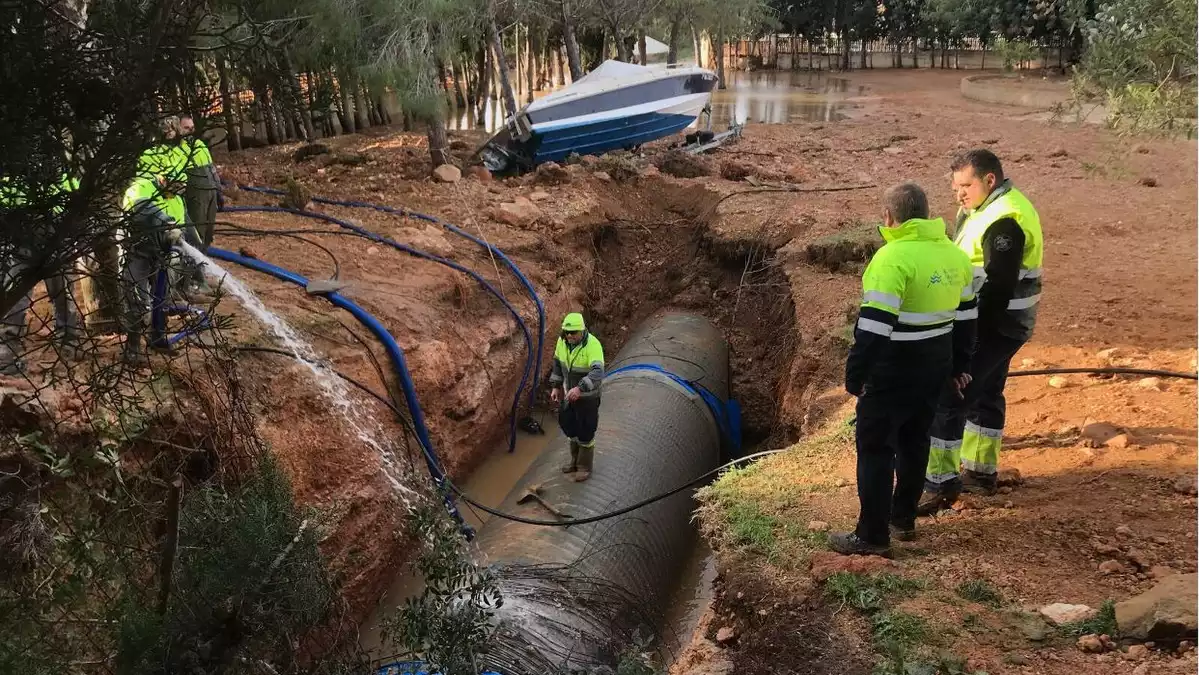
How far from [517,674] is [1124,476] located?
3547 mm

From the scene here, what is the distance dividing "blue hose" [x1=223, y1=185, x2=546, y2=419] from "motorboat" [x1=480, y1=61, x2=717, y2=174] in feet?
12.3

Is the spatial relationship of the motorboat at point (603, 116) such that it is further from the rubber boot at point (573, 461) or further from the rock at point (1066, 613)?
the rock at point (1066, 613)

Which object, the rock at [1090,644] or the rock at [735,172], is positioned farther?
the rock at [735,172]

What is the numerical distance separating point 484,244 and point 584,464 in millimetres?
4913

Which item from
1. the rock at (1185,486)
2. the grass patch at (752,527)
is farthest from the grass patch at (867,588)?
the rock at (1185,486)

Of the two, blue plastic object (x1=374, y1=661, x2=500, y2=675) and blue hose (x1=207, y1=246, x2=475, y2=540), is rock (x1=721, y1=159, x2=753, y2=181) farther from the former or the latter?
blue plastic object (x1=374, y1=661, x2=500, y2=675)

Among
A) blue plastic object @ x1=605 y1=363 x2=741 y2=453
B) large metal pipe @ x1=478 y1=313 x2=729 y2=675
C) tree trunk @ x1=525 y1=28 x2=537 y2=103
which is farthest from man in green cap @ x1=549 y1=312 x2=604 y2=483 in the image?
tree trunk @ x1=525 y1=28 x2=537 y2=103

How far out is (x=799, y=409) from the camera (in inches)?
308

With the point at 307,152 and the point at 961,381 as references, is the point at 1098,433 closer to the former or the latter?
the point at 961,381

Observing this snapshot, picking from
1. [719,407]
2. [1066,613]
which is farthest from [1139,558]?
Answer: [719,407]

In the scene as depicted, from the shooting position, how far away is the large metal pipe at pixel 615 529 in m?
4.73

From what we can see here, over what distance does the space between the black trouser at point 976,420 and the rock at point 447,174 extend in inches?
381

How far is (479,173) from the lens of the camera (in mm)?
13852

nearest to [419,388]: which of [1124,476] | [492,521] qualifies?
[492,521]
